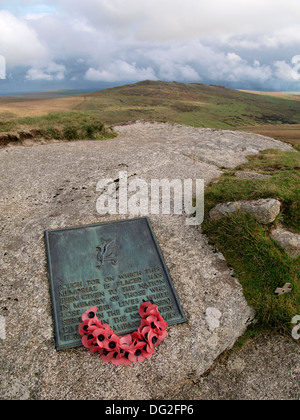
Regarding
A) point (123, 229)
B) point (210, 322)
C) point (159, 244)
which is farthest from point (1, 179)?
point (210, 322)

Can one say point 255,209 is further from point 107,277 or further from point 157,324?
point 107,277

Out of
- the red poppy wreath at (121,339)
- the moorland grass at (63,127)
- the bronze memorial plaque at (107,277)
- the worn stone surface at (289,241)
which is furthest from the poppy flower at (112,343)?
the moorland grass at (63,127)

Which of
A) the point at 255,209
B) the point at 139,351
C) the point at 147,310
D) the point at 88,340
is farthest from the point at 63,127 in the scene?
the point at 139,351

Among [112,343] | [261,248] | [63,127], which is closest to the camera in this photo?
[112,343]

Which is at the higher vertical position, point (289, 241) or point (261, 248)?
point (289, 241)

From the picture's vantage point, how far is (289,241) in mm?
5578

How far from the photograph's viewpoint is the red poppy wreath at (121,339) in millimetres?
4137

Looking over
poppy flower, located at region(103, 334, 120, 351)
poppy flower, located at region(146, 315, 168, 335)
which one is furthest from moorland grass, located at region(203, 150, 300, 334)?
poppy flower, located at region(103, 334, 120, 351)

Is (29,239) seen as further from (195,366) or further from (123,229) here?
(195,366)

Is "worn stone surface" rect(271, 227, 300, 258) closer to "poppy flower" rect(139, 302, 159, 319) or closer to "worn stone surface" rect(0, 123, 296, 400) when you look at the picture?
"worn stone surface" rect(0, 123, 296, 400)

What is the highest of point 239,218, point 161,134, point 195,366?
point 161,134

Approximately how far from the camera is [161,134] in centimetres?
1384

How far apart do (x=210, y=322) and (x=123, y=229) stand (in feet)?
7.37

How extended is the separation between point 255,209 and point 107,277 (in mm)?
3093
